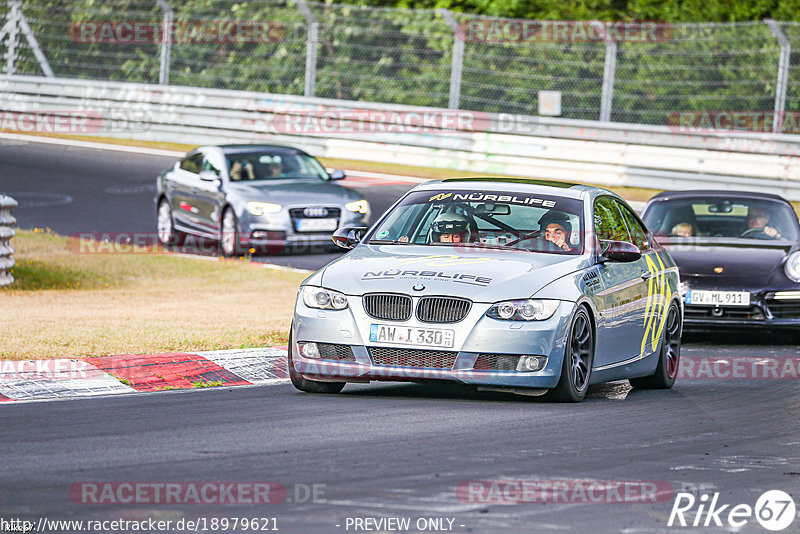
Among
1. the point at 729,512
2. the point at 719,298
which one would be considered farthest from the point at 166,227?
the point at 729,512

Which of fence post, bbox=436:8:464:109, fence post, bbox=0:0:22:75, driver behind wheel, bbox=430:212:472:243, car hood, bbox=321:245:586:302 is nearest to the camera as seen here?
car hood, bbox=321:245:586:302

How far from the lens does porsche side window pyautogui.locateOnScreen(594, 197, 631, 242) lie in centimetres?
A: 1071

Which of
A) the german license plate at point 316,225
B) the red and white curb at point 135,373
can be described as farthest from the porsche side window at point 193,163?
the red and white curb at point 135,373

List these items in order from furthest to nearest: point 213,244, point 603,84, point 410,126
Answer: point 410,126 < point 603,84 < point 213,244

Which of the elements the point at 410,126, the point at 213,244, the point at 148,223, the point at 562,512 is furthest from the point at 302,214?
the point at 562,512

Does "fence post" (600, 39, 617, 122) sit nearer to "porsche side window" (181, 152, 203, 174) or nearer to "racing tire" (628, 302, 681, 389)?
"porsche side window" (181, 152, 203, 174)

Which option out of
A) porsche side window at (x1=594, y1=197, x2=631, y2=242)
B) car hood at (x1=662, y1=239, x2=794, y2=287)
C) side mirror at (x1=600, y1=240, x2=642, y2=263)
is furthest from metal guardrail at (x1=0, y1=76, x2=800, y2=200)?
side mirror at (x1=600, y1=240, x2=642, y2=263)

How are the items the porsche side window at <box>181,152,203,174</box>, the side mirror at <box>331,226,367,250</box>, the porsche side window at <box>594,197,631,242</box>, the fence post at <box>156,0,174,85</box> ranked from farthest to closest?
the fence post at <box>156,0,174,85</box>, the porsche side window at <box>181,152,203,174</box>, the porsche side window at <box>594,197,631,242</box>, the side mirror at <box>331,226,367,250</box>

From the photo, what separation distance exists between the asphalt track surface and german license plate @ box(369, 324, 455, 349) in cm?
42

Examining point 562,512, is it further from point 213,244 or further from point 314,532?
point 213,244

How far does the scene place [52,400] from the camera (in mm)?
9320

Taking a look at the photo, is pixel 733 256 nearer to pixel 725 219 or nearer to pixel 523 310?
pixel 725 219

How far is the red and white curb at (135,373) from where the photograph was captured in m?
9.72

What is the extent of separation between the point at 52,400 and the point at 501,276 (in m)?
2.94
